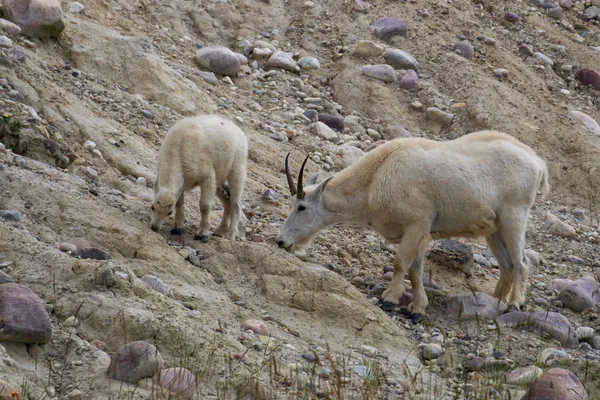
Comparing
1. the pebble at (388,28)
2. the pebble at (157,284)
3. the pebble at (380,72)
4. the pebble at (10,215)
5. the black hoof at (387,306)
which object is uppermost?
the pebble at (10,215)

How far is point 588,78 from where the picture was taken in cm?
1817

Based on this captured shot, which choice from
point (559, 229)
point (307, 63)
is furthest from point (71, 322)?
point (307, 63)

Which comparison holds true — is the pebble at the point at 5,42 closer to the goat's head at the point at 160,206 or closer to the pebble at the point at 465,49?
the goat's head at the point at 160,206

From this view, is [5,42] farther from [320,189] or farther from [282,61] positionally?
[282,61]

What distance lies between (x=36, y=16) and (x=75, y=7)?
1.68 metres

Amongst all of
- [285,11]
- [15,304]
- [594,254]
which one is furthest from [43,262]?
[285,11]

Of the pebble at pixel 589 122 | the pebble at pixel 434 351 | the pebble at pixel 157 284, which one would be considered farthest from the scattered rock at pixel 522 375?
the pebble at pixel 589 122

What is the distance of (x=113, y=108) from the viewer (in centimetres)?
1250

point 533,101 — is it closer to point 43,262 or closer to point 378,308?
point 378,308

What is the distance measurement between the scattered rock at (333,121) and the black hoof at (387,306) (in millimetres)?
5591

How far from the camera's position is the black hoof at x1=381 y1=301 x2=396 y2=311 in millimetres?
10086

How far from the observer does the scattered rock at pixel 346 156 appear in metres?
14.1

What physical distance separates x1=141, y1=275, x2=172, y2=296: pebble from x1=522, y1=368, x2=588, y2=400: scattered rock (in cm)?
310

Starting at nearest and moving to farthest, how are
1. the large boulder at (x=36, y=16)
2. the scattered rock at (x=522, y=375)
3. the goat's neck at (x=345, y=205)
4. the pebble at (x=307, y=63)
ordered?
1. the scattered rock at (x=522, y=375)
2. the goat's neck at (x=345, y=205)
3. the large boulder at (x=36, y=16)
4. the pebble at (x=307, y=63)
